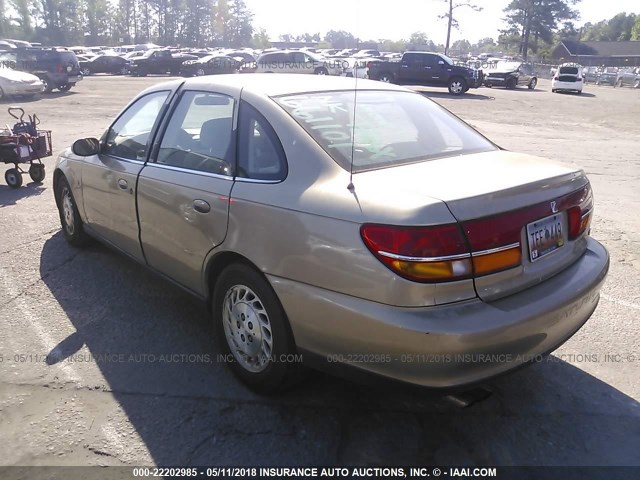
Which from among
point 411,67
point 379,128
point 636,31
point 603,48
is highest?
point 636,31

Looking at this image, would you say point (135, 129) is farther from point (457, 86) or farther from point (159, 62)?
point (159, 62)

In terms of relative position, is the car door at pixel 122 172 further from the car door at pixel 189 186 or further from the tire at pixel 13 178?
the tire at pixel 13 178

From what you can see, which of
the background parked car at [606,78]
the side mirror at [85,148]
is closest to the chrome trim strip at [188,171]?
the side mirror at [85,148]

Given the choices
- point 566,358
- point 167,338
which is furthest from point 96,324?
point 566,358

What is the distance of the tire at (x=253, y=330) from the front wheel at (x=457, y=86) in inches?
1011

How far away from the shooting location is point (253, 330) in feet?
10.0

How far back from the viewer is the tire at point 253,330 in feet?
9.33

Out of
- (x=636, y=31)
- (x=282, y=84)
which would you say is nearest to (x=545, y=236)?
(x=282, y=84)

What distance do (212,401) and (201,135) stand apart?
163cm

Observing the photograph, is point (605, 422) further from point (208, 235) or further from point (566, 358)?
point (208, 235)

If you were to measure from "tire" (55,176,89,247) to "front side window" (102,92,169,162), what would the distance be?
0.99 m

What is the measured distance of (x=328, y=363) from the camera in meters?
2.67

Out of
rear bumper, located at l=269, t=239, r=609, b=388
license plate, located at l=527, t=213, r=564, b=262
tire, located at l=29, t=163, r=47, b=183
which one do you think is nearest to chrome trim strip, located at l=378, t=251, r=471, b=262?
rear bumper, located at l=269, t=239, r=609, b=388

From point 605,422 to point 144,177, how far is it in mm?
3169
